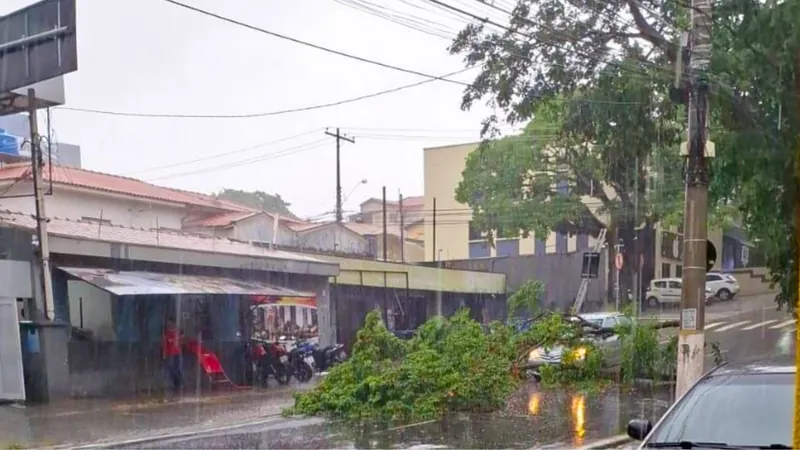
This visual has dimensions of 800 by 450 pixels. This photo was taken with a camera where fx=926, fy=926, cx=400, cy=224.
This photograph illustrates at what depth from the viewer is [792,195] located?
14.4 metres

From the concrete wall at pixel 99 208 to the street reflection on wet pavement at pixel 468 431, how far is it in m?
11.3

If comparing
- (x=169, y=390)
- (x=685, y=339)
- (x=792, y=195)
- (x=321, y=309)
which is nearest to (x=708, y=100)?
(x=792, y=195)

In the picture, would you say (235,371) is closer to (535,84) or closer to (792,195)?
(535,84)

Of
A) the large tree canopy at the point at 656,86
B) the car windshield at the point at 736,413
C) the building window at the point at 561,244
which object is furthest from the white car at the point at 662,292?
the car windshield at the point at 736,413

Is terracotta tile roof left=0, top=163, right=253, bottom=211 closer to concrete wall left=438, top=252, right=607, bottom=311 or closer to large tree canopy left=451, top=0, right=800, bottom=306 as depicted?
large tree canopy left=451, top=0, right=800, bottom=306

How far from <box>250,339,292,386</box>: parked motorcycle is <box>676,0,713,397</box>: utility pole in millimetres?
14072

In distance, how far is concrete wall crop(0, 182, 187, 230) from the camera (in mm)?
23125

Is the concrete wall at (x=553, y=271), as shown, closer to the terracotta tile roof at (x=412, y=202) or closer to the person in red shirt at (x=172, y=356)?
the terracotta tile roof at (x=412, y=202)

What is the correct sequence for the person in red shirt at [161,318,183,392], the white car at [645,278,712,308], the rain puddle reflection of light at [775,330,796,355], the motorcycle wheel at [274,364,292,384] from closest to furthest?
1. the person in red shirt at [161,318,183,392]
2. the motorcycle wheel at [274,364,292,384]
3. the rain puddle reflection of light at [775,330,796,355]
4. the white car at [645,278,712,308]

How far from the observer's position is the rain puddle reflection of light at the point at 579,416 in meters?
13.3

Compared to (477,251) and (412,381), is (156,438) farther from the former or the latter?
(477,251)

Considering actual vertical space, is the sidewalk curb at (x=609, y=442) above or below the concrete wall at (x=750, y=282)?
above

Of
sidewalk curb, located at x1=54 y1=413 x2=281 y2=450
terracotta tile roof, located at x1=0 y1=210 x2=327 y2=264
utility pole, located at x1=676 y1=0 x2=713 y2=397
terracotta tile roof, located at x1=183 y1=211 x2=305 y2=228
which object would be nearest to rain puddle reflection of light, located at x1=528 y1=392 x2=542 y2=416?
utility pole, located at x1=676 y1=0 x2=713 y2=397

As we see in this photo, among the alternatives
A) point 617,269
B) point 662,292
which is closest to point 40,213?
point 617,269
